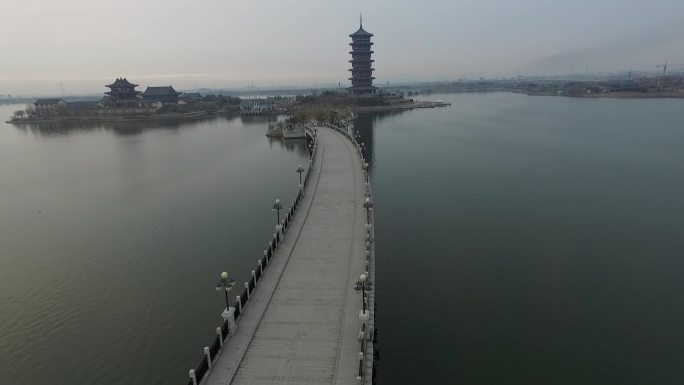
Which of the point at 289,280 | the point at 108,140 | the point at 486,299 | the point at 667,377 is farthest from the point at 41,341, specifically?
the point at 108,140

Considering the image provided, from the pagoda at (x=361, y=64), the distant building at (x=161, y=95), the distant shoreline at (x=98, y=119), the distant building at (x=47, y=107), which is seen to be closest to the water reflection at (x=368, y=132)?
the pagoda at (x=361, y=64)

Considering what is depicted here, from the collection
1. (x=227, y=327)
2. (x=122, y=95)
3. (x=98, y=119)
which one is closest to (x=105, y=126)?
(x=98, y=119)

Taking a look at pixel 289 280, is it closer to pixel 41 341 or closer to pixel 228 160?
pixel 41 341

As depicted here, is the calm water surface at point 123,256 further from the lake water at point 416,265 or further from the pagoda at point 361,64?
the pagoda at point 361,64

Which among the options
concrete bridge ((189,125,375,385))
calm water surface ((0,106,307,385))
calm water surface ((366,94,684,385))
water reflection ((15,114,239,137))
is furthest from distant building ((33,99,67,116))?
concrete bridge ((189,125,375,385))

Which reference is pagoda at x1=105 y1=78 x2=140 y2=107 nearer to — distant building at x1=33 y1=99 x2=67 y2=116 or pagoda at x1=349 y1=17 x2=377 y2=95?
distant building at x1=33 y1=99 x2=67 y2=116

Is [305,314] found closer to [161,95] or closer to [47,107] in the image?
[47,107]
